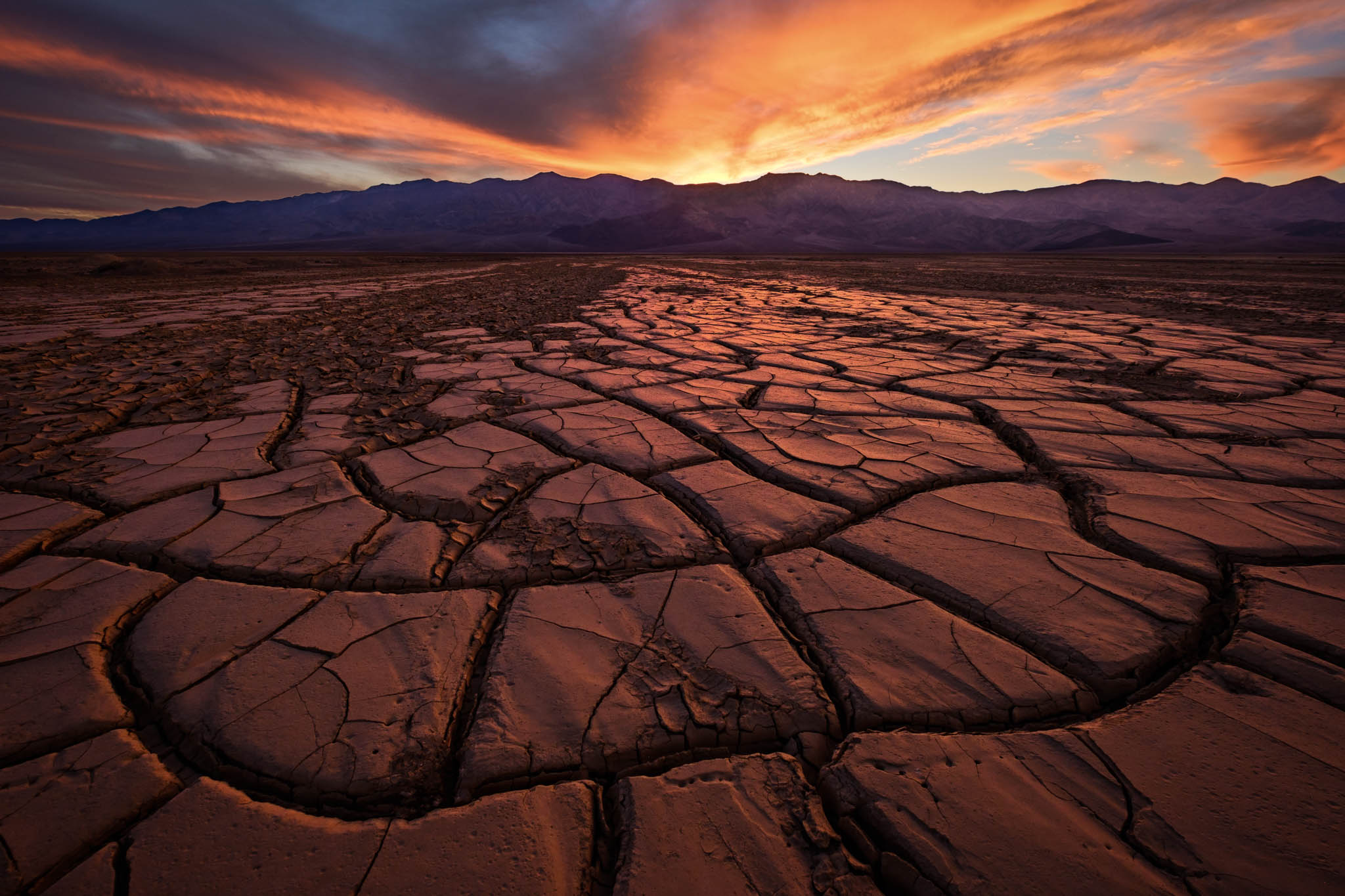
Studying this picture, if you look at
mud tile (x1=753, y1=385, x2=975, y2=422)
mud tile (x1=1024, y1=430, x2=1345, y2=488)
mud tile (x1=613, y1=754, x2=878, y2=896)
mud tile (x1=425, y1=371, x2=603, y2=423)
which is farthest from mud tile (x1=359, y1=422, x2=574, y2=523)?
mud tile (x1=1024, y1=430, x2=1345, y2=488)

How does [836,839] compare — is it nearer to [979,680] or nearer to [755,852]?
[755,852]

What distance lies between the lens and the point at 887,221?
70438mm

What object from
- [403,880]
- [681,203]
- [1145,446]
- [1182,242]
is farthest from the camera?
[681,203]

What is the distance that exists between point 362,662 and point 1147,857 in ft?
Result: 3.81

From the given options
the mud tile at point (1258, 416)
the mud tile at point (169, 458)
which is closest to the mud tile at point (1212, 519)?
the mud tile at point (1258, 416)

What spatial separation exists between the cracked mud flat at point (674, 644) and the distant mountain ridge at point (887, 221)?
55.0 meters

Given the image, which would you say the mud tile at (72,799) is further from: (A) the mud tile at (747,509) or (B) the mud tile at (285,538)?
(A) the mud tile at (747,509)

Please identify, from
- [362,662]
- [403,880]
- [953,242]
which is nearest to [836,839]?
[403,880]

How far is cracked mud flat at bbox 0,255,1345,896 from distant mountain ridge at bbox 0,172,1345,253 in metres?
55.0

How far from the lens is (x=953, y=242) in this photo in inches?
2482

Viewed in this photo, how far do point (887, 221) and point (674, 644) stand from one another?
80512 mm

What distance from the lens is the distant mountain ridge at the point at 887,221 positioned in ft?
183

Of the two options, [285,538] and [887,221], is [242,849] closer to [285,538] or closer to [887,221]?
[285,538]

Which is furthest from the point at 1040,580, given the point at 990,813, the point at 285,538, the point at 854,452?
the point at 285,538
